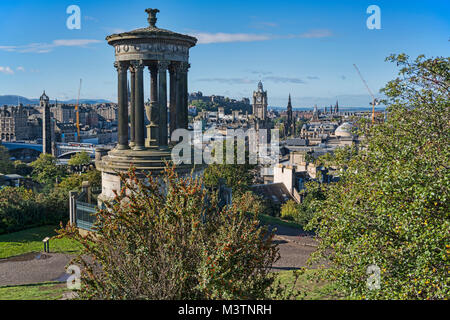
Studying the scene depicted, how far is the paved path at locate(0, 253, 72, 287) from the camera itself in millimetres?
16484

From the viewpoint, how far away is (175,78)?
821 inches

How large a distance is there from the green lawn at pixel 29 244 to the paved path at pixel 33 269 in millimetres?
592

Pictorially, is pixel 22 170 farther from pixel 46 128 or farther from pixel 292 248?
pixel 292 248

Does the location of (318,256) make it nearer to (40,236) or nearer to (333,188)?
(333,188)

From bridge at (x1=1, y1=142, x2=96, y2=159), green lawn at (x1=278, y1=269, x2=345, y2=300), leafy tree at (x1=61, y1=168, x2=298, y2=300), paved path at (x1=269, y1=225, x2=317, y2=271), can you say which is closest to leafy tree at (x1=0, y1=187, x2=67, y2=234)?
paved path at (x1=269, y1=225, x2=317, y2=271)

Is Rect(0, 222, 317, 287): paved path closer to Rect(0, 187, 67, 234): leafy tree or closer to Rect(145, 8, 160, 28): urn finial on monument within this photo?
Rect(0, 187, 67, 234): leafy tree

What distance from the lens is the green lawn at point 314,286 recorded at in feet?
38.3

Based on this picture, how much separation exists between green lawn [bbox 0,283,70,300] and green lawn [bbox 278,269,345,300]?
7258 mm

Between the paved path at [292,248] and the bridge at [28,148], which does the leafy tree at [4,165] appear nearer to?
the bridge at [28,148]

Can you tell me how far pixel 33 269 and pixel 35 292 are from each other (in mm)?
3727

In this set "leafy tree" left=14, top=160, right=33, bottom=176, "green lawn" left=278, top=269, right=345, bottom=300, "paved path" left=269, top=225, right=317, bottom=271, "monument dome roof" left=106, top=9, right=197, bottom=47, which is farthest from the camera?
"leafy tree" left=14, top=160, right=33, bottom=176

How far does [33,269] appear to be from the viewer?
17.6 metres

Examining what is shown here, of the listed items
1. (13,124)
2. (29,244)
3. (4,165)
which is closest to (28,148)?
(13,124)

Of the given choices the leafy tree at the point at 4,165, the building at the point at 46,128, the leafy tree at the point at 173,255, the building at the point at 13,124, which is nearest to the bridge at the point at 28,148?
the building at the point at 46,128
